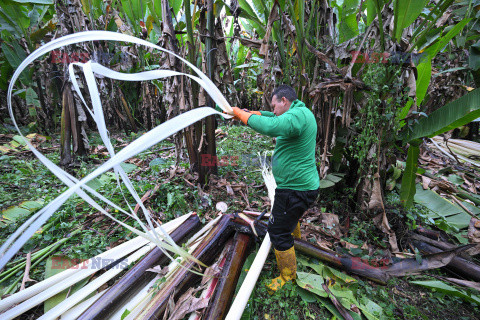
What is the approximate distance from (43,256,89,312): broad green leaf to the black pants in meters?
1.45

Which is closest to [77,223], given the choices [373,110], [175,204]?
[175,204]

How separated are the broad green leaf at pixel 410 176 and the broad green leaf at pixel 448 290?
0.73m

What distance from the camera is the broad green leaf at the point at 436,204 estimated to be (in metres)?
2.14

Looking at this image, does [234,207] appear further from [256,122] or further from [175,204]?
[256,122]

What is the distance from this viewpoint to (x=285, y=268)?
1691 mm

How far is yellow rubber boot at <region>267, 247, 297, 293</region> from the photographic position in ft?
5.43

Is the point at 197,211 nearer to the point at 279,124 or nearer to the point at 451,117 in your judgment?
the point at 279,124

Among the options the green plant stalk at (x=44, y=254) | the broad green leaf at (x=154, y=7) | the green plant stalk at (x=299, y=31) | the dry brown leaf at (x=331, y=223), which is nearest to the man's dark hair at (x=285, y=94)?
the green plant stalk at (x=299, y=31)

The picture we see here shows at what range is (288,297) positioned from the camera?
1.62m

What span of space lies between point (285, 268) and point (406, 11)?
2.37 m

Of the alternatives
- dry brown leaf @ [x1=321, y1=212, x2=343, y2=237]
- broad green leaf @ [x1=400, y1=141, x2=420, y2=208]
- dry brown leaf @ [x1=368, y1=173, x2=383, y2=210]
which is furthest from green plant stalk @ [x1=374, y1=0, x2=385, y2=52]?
dry brown leaf @ [x1=321, y1=212, x2=343, y2=237]

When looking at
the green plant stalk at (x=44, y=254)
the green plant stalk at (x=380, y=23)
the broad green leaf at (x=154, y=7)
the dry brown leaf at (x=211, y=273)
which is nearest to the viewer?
the green plant stalk at (x=44, y=254)

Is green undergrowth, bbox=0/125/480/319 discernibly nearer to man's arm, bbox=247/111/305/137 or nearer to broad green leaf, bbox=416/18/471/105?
man's arm, bbox=247/111/305/137

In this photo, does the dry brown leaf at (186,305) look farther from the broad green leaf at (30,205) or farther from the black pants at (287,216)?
the broad green leaf at (30,205)
